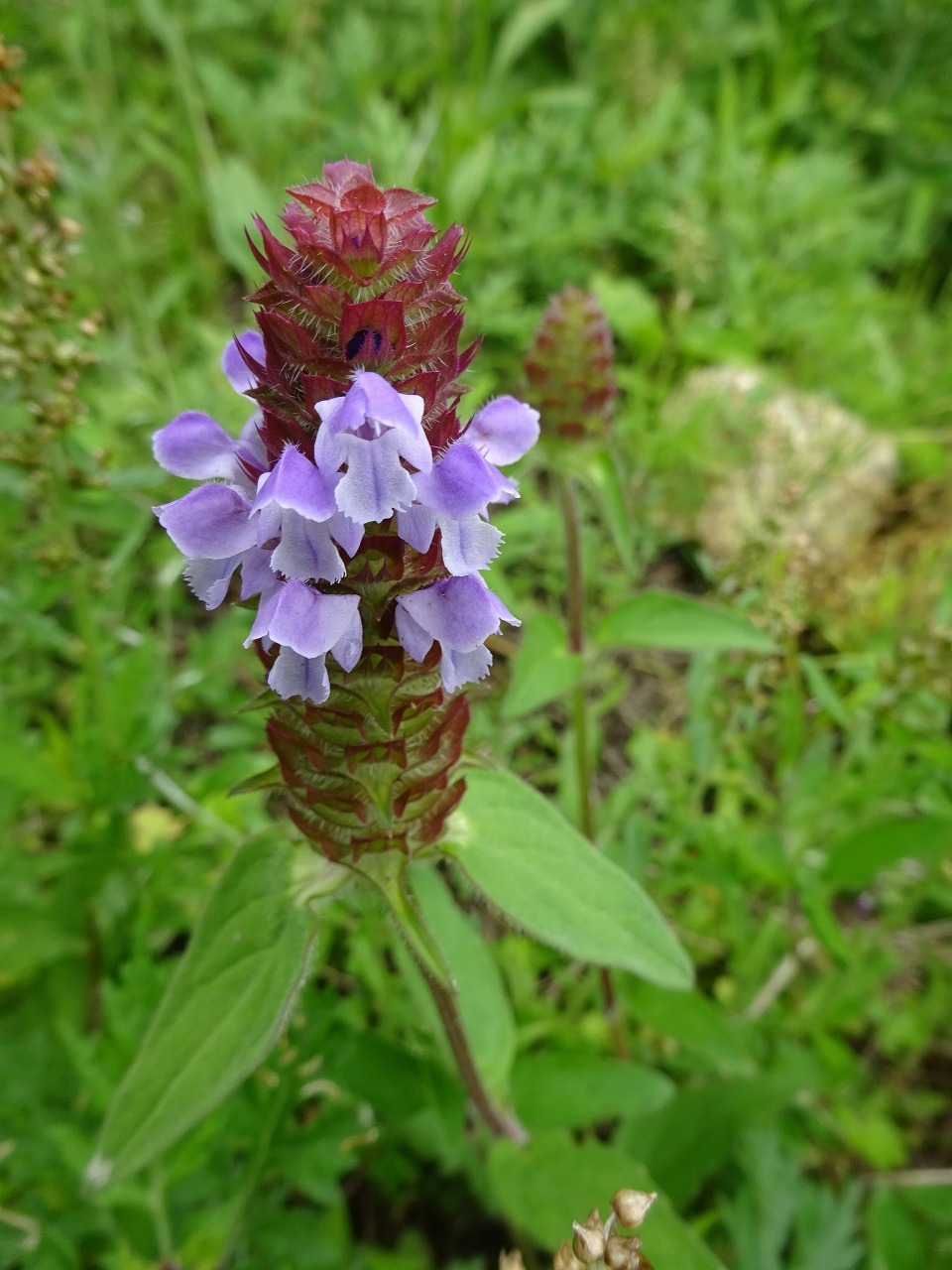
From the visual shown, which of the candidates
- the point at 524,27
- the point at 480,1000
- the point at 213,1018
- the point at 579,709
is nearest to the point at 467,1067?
the point at 480,1000

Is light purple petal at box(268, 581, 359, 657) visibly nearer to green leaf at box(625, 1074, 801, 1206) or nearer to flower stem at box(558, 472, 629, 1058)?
flower stem at box(558, 472, 629, 1058)

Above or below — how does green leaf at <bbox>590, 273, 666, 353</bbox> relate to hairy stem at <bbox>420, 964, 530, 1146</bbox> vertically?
above

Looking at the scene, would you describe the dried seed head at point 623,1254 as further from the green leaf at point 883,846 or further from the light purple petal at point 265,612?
the green leaf at point 883,846

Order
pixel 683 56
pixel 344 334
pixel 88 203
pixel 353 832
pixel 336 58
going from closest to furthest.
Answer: pixel 344 334, pixel 353 832, pixel 88 203, pixel 336 58, pixel 683 56

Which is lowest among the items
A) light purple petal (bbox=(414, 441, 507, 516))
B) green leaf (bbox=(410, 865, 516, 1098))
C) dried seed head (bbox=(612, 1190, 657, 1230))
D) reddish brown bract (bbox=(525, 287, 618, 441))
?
dried seed head (bbox=(612, 1190, 657, 1230))

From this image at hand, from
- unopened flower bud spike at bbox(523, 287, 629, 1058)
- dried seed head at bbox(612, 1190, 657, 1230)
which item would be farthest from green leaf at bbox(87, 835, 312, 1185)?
unopened flower bud spike at bbox(523, 287, 629, 1058)

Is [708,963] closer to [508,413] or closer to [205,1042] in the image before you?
[205,1042]

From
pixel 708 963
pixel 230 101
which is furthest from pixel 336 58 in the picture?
pixel 708 963
